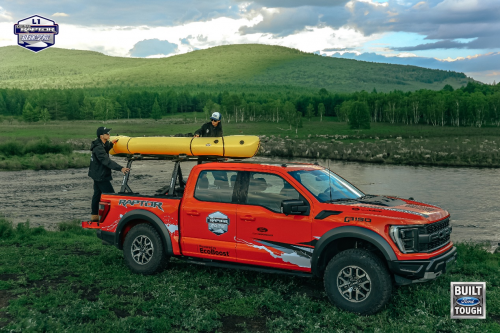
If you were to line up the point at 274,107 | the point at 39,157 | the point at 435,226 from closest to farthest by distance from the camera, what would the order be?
the point at 435,226 < the point at 39,157 < the point at 274,107

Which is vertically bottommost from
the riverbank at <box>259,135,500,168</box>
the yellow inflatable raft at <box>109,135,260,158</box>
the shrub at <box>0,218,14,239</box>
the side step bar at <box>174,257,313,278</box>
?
the riverbank at <box>259,135,500,168</box>

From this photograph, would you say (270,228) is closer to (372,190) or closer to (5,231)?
(5,231)

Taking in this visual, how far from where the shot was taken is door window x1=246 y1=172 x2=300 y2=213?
24.2 feet

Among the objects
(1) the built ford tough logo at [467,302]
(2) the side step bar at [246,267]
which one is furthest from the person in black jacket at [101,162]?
(1) the built ford tough logo at [467,302]

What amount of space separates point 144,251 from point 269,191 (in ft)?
8.28

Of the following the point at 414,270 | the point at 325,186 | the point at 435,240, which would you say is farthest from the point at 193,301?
the point at 435,240

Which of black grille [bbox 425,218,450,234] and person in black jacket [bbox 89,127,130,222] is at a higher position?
person in black jacket [bbox 89,127,130,222]

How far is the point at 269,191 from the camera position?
7.55 meters

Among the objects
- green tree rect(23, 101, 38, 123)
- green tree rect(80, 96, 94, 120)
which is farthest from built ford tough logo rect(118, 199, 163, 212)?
green tree rect(80, 96, 94, 120)

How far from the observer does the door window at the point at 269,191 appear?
7.36m

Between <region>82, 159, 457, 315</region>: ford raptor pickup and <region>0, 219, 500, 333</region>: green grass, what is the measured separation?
38 cm

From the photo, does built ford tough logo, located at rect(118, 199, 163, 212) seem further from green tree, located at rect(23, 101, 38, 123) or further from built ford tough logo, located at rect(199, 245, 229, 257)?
green tree, located at rect(23, 101, 38, 123)

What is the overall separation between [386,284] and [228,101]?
146m

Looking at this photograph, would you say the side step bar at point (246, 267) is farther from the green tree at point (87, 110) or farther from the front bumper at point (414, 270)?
the green tree at point (87, 110)
